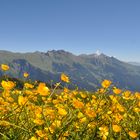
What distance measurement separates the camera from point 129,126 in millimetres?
4910

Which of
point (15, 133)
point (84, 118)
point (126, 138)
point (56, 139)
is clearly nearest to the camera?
point (56, 139)

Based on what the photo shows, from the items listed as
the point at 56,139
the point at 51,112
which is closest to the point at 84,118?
the point at 51,112

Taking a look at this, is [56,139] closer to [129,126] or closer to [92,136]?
[92,136]

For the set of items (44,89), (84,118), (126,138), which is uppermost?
(44,89)

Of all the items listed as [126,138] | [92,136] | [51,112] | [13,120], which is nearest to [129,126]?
[126,138]

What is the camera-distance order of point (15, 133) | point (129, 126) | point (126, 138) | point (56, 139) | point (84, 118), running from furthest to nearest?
point (129, 126) < point (126, 138) < point (84, 118) < point (15, 133) < point (56, 139)

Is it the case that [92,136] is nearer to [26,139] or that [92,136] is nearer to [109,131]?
[109,131]

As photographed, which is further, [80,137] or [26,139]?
[80,137]

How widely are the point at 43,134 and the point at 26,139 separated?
229 millimetres

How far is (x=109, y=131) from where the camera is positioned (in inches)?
168

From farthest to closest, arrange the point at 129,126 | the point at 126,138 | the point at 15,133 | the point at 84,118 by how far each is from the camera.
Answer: the point at 129,126 < the point at 126,138 < the point at 84,118 < the point at 15,133

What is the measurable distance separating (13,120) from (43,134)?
1117mm

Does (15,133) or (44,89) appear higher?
(44,89)

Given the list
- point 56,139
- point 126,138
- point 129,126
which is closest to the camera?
point 56,139
